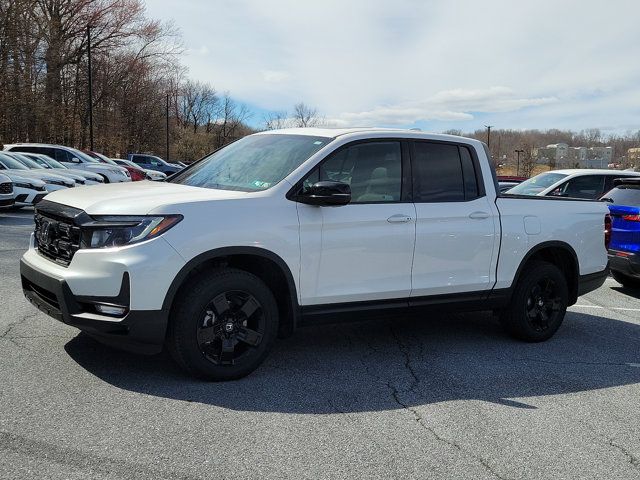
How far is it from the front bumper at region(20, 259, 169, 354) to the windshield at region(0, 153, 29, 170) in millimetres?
14822

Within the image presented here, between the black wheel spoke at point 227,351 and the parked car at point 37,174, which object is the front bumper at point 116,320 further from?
the parked car at point 37,174

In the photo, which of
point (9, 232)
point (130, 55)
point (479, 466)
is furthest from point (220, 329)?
point (130, 55)

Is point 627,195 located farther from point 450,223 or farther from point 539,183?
point 450,223

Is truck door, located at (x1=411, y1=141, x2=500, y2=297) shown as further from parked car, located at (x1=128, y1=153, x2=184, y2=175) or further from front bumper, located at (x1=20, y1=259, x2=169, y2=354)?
parked car, located at (x1=128, y1=153, x2=184, y2=175)

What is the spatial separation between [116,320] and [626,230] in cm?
702

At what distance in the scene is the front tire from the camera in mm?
3996

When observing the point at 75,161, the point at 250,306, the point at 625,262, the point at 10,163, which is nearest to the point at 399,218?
the point at 250,306

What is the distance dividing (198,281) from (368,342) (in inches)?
78.1

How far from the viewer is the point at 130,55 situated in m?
45.9

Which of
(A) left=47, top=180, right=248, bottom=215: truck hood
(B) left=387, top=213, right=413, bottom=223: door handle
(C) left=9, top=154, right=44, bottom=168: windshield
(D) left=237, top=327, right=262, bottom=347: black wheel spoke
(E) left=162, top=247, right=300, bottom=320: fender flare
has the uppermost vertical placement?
(A) left=47, top=180, right=248, bottom=215: truck hood

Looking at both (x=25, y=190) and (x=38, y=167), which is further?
(x=38, y=167)

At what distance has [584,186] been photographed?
11.9 meters

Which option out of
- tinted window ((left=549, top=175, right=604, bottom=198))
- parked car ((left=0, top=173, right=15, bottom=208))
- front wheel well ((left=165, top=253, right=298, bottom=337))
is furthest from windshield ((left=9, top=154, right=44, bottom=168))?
front wheel well ((left=165, top=253, right=298, bottom=337))

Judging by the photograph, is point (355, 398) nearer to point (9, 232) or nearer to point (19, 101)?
point (9, 232)
